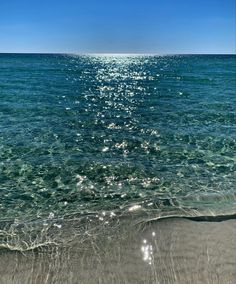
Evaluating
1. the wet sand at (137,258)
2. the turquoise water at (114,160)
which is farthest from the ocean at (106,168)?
the wet sand at (137,258)

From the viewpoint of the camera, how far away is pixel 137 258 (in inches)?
305

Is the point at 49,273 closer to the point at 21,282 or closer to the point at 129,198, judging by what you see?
the point at 21,282

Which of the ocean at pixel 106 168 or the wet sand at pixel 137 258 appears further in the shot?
the ocean at pixel 106 168

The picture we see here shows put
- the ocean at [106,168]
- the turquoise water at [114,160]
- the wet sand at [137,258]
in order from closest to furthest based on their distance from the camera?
the wet sand at [137,258], the ocean at [106,168], the turquoise water at [114,160]

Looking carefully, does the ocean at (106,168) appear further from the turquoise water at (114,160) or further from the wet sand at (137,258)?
the wet sand at (137,258)

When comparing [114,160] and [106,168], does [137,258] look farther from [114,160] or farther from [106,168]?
[114,160]

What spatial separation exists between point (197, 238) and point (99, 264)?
8.58 feet

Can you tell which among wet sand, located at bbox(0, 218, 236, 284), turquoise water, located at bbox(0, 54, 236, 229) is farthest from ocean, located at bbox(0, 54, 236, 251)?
wet sand, located at bbox(0, 218, 236, 284)

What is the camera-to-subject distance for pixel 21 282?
7.13m

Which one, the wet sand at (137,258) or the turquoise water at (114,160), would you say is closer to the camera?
the wet sand at (137,258)

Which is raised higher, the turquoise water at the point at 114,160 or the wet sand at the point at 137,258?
the wet sand at the point at 137,258

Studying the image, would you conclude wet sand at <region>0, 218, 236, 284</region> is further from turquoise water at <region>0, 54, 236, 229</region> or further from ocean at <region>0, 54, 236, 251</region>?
turquoise water at <region>0, 54, 236, 229</region>

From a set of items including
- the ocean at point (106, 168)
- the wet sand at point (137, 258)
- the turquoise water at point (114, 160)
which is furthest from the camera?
the turquoise water at point (114, 160)

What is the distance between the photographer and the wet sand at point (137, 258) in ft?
23.7
